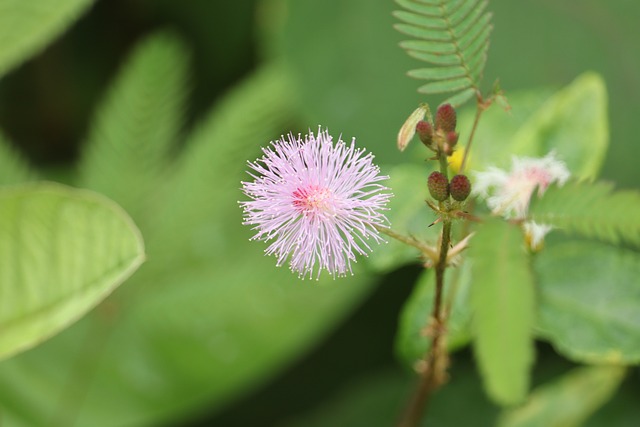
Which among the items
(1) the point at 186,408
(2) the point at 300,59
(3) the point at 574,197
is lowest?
(1) the point at 186,408

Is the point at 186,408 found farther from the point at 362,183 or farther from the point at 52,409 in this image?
the point at 362,183

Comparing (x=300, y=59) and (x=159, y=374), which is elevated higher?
(x=300, y=59)

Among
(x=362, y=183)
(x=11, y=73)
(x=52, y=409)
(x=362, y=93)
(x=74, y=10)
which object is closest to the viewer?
(x=362, y=183)

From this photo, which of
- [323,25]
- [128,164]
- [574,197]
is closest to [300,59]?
[323,25]

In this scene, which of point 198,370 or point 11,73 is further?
point 11,73

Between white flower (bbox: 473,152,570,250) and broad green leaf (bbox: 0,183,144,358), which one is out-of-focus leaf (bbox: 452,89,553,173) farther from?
broad green leaf (bbox: 0,183,144,358)

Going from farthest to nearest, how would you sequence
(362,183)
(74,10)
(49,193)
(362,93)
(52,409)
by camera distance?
1. (362,93)
2. (52,409)
3. (74,10)
4. (49,193)
5. (362,183)

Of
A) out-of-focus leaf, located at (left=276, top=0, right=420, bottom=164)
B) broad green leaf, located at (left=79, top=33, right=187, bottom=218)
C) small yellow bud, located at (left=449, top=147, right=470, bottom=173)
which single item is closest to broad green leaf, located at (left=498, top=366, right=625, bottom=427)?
small yellow bud, located at (left=449, top=147, right=470, bottom=173)
